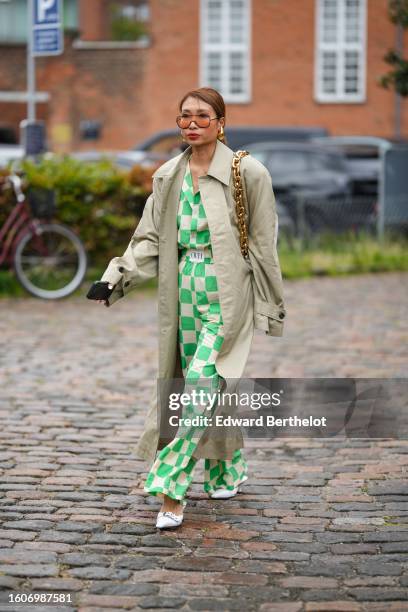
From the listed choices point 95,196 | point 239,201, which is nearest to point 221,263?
point 239,201

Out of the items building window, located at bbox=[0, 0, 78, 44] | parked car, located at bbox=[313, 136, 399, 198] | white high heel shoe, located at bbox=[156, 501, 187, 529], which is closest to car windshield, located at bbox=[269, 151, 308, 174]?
parked car, located at bbox=[313, 136, 399, 198]

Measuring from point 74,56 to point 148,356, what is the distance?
2428 cm

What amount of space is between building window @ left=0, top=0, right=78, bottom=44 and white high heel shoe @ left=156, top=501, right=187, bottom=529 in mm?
30346

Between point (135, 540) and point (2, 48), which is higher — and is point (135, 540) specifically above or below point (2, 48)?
below

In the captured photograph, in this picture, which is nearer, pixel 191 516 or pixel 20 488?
pixel 191 516

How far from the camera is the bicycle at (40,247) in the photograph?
37.3ft

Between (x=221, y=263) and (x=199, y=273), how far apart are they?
4.8 inches

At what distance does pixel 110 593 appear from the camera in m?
3.93

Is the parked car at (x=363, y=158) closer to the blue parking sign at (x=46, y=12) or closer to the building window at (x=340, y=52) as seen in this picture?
the blue parking sign at (x=46, y=12)

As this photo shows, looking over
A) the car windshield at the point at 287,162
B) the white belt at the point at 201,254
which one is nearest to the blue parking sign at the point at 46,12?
the car windshield at the point at 287,162

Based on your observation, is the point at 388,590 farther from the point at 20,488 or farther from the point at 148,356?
the point at 148,356

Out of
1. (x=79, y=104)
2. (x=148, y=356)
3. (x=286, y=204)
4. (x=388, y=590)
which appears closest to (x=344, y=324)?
(x=148, y=356)

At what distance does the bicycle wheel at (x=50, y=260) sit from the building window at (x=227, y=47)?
21.2 m

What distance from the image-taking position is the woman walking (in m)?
4.75
